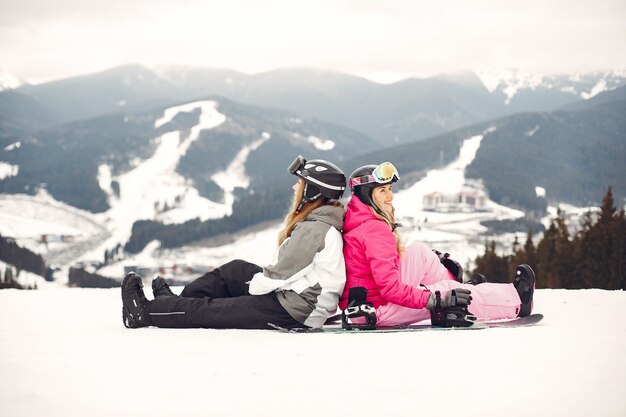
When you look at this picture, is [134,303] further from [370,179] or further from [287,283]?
[370,179]

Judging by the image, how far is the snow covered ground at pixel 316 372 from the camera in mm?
5957

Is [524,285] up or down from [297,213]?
down

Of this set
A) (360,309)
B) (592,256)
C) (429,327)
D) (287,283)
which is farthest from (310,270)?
(592,256)

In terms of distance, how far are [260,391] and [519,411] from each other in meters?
2.09

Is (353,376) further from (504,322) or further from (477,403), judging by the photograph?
(504,322)

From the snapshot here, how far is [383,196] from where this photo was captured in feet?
32.0

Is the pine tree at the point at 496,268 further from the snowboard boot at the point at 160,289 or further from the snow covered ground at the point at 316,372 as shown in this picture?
the snow covered ground at the point at 316,372

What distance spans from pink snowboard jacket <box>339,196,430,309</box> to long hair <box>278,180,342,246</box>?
0.39 meters

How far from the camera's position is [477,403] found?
596 cm

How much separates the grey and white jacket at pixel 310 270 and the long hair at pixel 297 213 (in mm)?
128

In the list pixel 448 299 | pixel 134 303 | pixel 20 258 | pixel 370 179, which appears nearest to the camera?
pixel 448 299

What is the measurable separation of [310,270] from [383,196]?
130cm

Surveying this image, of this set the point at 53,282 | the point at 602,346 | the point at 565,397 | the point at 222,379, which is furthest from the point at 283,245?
the point at 53,282

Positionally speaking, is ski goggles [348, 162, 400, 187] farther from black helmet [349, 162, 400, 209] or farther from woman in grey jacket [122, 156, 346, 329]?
woman in grey jacket [122, 156, 346, 329]
